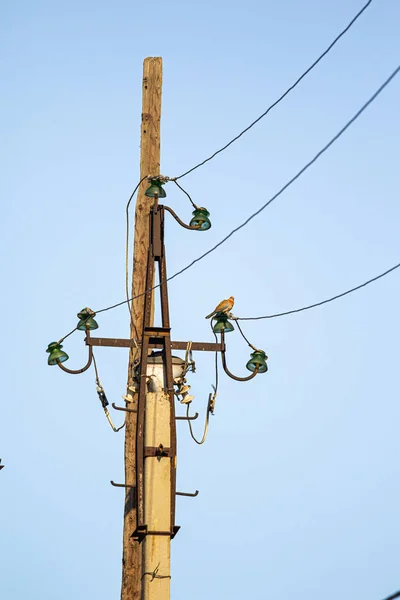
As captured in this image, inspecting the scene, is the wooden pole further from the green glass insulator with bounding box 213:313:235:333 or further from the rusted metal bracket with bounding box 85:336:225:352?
the green glass insulator with bounding box 213:313:235:333

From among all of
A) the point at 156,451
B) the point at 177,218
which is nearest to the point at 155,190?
the point at 177,218

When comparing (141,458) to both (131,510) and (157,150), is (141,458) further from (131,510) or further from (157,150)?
(157,150)

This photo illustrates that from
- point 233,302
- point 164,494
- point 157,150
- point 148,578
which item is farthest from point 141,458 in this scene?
point 157,150

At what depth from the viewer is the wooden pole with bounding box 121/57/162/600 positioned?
1097 cm

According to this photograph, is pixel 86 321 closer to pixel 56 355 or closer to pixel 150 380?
pixel 56 355

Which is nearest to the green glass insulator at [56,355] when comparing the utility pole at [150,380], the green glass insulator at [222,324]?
the utility pole at [150,380]

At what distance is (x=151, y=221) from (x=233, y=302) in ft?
3.29

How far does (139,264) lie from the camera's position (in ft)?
39.0

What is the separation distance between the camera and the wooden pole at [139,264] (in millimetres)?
10969

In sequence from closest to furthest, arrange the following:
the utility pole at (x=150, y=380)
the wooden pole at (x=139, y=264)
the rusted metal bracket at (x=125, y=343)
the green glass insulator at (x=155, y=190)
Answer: the utility pole at (x=150, y=380)
the rusted metal bracket at (x=125, y=343)
the wooden pole at (x=139, y=264)
the green glass insulator at (x=155, y=190)

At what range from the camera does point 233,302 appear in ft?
35.6

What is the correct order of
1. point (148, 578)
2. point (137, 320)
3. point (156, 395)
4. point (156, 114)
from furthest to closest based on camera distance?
point (156, 114) < point (137, 320) < point (156, 395) < point (148, 578)

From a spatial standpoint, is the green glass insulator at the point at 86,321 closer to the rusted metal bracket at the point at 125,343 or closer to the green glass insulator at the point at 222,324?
the rusted metal bracket at the point at 125,343

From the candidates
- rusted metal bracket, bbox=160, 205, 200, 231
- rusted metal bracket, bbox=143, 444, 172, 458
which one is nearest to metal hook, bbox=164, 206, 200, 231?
rusted metal bracket, bbox=160, 205, 200, 231
